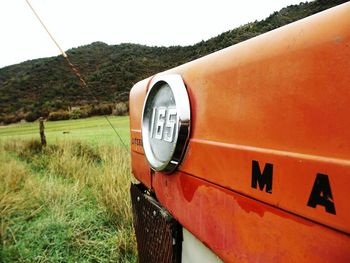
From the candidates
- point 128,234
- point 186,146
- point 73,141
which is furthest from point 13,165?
point 186,146

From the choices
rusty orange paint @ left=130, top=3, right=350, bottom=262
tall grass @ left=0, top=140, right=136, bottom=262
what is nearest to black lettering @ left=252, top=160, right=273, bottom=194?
rusty orange paint @ left=130, top=3, right=350, bottom=262

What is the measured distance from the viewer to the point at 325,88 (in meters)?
0.51

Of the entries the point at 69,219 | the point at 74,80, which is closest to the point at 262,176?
the point at 69,219

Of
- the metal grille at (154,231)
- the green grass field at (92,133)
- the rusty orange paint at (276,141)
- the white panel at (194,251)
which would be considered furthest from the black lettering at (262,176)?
the green grass field at (92,133)

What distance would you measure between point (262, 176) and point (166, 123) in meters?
0.45

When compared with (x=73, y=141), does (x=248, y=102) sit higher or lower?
higher

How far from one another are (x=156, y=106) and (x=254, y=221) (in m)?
0.59

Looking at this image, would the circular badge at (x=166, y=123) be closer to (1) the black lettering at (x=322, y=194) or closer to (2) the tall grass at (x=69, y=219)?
(1) the black lettering at (x=322, y=194)

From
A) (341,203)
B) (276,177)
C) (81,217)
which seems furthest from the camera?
(81,217)

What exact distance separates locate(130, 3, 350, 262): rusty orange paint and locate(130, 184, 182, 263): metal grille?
0.49ft

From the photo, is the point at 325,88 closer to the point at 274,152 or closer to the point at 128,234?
the point at 274,152

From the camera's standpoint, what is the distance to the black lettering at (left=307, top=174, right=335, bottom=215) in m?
0.48

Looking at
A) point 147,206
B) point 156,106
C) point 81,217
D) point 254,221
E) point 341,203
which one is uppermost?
point 156,106

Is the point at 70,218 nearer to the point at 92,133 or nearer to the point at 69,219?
the point at 69,219
